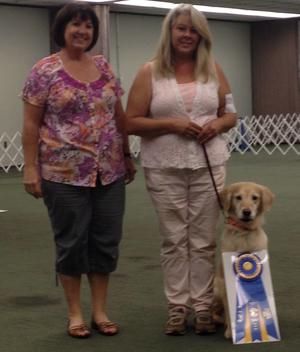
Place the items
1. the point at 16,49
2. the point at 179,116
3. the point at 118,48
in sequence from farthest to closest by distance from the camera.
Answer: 1. the point at 118,48
2. the point at 16,49
3. the point at 179,116

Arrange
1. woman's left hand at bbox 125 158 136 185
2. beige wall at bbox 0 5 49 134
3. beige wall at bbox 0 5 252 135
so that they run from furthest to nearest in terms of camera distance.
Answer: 1. beige wall at bbox 0 5 252 135
2. beige wall at bbox 0 5 49 134
3. woman's left hand at bbox 125 158 136 185

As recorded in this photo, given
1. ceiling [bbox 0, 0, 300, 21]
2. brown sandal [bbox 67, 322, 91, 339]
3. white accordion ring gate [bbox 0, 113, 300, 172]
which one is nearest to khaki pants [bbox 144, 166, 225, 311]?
brown sandal [bbox 67, 322, 91, 339]

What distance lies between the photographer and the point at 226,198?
3.29 meters

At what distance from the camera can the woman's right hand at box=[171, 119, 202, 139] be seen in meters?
3.29

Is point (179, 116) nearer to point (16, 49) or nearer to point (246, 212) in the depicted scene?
point (246, 212)

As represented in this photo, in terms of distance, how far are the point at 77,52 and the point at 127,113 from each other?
0.33m

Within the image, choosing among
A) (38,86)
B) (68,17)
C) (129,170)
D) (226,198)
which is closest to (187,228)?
(226,198)

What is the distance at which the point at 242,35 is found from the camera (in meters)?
19.5

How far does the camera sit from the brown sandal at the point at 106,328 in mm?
3449

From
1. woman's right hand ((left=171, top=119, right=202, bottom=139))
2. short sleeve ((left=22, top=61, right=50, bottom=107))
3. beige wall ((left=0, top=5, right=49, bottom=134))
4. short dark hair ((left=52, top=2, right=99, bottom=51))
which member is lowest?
woman's right hand ((left=171, top=119, right=202, bottom=139))

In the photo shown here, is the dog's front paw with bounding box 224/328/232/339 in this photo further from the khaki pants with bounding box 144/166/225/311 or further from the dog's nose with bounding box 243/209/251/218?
the dog's nose with bounding box 243/209/251/218

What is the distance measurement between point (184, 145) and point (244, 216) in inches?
15.6

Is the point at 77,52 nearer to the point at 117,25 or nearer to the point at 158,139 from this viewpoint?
the point at 158,139

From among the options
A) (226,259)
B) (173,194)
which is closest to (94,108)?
(173,194)
